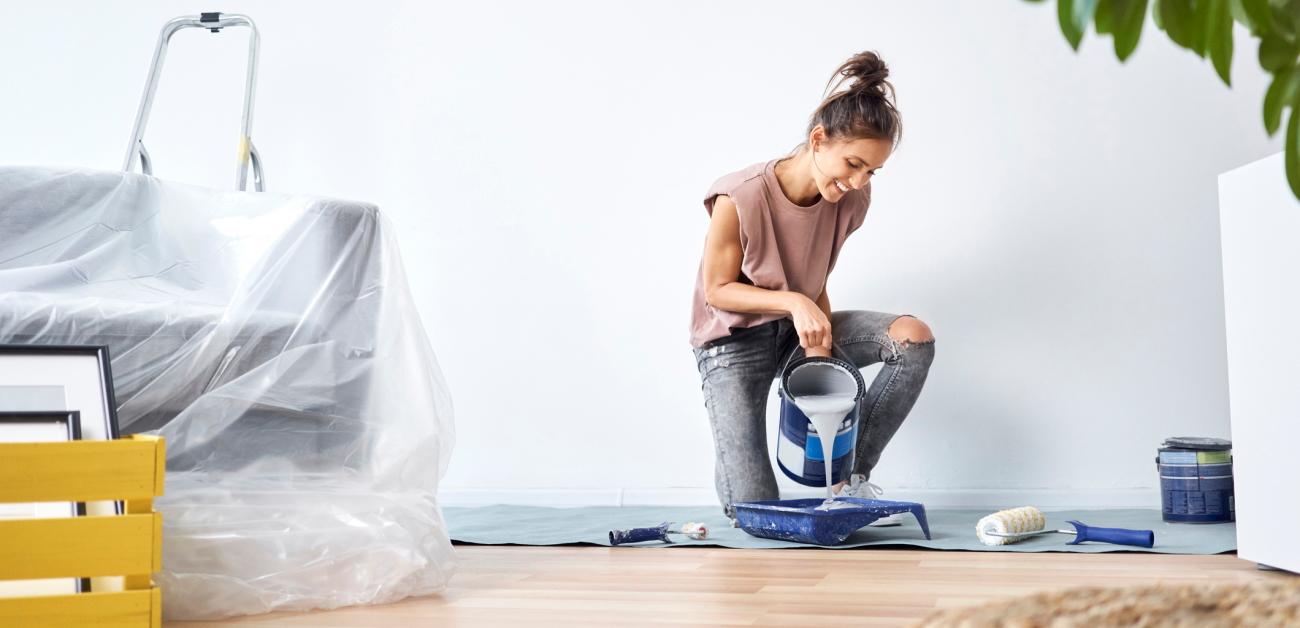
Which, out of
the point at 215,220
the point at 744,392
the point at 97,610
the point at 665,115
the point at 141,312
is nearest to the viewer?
the point at 97,610

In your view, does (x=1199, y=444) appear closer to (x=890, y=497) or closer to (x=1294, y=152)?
(x=890, y=497)

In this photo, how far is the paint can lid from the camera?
6.54ft

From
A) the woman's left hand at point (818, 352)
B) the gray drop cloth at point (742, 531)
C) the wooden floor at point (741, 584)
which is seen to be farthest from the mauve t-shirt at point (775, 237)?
the wooden floor at point (741, 584)

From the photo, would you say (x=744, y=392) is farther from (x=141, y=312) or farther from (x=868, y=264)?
(x=141, y=312)

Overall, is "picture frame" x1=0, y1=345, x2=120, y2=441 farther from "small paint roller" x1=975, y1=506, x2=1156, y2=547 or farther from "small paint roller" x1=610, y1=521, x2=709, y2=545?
"small paint roller" x1=975, y1=506, x2=1156, y2=547

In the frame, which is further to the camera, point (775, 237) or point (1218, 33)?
point (775, 237)

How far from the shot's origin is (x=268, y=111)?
2.87 m

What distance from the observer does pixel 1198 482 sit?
1.98 metres

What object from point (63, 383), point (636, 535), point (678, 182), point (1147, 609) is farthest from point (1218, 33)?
point (678, 182)

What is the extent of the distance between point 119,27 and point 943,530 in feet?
8.32

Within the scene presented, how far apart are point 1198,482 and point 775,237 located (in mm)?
900

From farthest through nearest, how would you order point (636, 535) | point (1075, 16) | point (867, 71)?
1. point (867, 71)
2. point (636, 535)
3. point (1075, 16)

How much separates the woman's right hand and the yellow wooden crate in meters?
1.25

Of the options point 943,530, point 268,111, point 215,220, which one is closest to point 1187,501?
point 943,530
